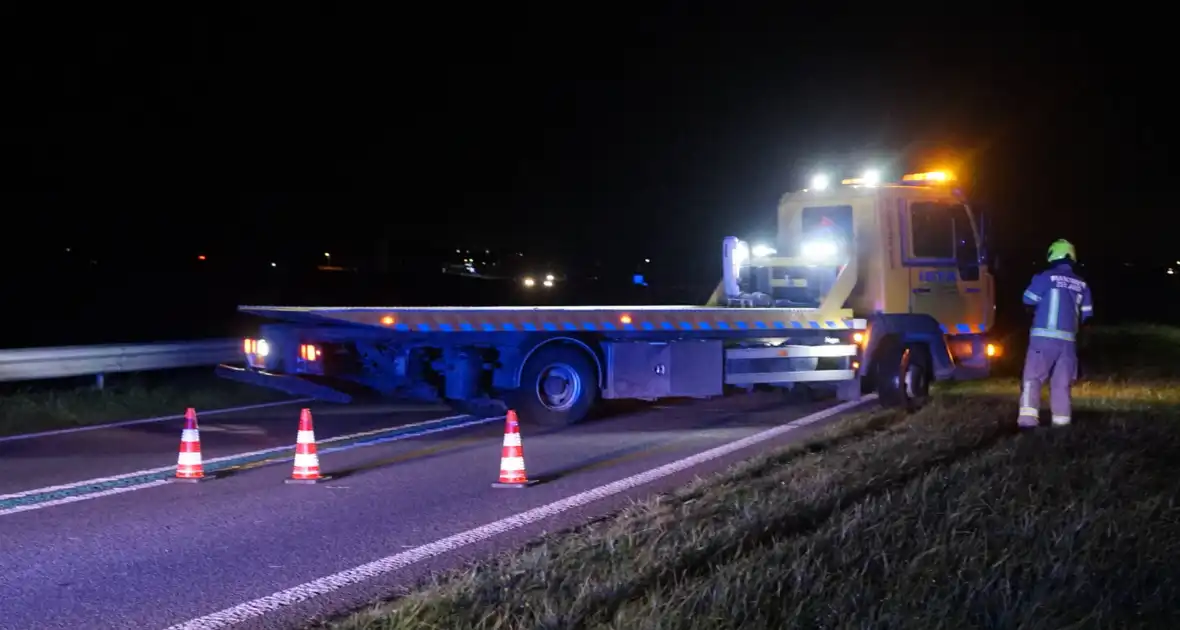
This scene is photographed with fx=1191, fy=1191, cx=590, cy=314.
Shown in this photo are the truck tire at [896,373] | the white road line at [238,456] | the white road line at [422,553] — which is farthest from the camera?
the truck tire at [896,373]

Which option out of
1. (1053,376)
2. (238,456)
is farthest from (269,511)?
(1053,376)

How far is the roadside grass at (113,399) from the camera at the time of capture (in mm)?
11914

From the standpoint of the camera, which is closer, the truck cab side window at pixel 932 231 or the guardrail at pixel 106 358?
the guardrail at pixel 106 358

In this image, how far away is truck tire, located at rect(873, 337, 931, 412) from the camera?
13.0 metres

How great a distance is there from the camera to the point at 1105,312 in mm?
37188

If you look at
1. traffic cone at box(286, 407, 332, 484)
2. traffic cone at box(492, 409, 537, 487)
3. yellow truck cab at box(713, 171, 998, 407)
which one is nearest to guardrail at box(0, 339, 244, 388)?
traffic cone at box(286, 407, 332, 484)

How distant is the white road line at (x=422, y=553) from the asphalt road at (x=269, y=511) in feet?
0.23

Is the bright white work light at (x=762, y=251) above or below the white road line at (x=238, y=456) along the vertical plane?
above

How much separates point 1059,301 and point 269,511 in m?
7.08

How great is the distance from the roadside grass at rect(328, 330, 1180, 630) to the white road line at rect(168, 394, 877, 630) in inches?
16.7

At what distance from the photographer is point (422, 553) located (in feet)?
21.3

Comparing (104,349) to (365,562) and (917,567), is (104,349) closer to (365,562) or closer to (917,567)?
→ (365,562)

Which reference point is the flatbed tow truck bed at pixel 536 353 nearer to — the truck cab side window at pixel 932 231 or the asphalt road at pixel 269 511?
the asphalt road at pixel 269 511

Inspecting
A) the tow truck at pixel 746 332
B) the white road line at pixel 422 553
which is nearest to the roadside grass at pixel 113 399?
the tow truck at pixel 746 332
